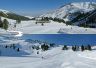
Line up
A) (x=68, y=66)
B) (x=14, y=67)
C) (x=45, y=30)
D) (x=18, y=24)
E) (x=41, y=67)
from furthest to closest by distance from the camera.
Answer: (x=18, y=24) → (x=45, y=30) → (x=14, y=67) → (x=41, y=67) → (x=68, y=66)

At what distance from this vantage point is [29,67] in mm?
7898

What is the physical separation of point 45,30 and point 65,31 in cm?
1135

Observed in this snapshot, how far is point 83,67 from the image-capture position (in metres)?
7.16

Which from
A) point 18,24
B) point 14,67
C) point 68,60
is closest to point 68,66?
point 68,60

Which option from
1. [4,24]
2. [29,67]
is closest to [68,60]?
[29,67]

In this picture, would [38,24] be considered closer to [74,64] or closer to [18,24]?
[18,24]

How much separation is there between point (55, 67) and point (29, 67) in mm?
1036

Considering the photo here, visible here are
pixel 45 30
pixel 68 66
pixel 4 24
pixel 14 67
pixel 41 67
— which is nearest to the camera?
pixel 68 66

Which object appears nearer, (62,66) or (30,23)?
(62,66)

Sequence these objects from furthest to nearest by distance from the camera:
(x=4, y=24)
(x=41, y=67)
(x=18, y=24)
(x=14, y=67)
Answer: (x=18, y=24)
(x=4, y=24)
(x=14, y=67)
(x=41, y=67)

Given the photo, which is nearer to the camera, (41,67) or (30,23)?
(41,67)

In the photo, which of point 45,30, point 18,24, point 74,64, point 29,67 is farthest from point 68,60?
point 18,24

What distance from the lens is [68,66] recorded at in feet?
23.1

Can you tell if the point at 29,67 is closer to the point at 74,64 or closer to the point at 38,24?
the point at 74,64
